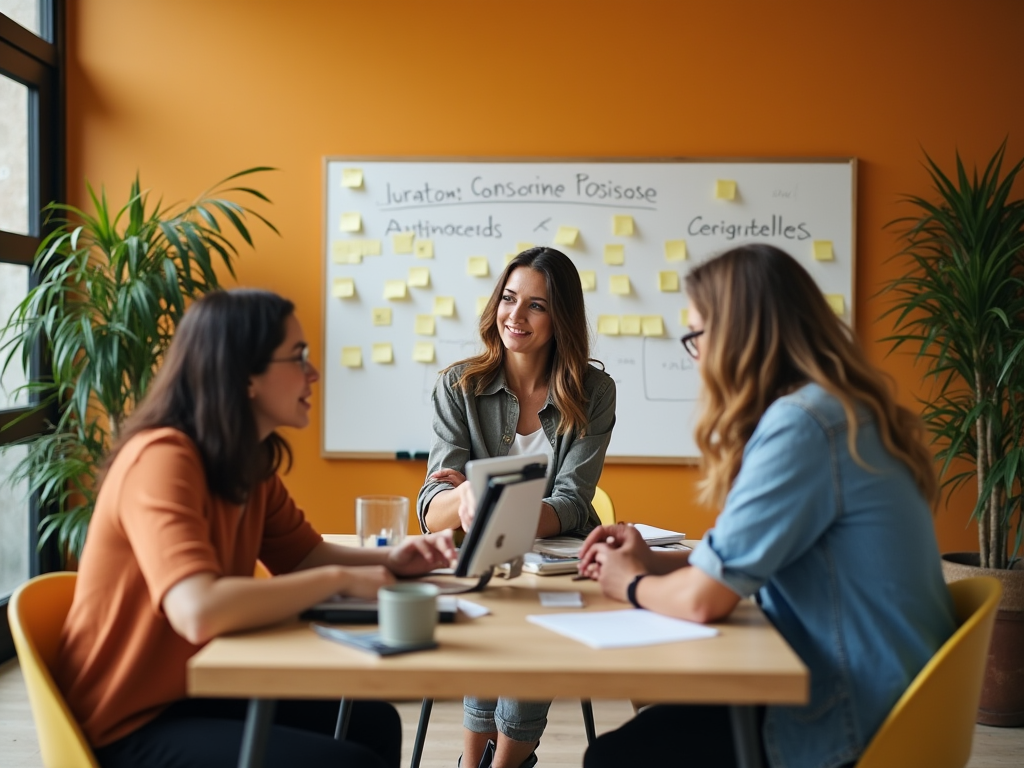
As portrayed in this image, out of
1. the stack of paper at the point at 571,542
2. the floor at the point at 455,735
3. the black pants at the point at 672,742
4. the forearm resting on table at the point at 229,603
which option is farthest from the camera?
the floor at the point at 455,735

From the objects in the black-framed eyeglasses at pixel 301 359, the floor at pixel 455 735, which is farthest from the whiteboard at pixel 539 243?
the black-framed eyeglasses at pixel 301 359

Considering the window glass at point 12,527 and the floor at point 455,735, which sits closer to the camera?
the floor at point 455,735

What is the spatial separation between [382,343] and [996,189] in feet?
7.91

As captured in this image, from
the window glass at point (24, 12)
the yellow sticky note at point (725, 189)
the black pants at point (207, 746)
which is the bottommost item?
the black pants at point (207, 746)

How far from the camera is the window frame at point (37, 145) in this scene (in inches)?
141

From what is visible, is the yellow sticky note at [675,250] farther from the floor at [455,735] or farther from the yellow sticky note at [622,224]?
the floor at [455,735]

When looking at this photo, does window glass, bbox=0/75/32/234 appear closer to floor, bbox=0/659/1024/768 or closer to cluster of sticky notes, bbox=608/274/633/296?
floor, bbox=0/659/1024/768

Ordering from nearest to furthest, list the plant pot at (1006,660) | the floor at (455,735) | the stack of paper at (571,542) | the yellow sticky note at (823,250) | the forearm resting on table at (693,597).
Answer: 1. the forearm resting on table at (693,597)
2. the stack of paper at (571,542)
3. the floor at (455,735)
4. the plant pot at (1006,660)
5. the yellow sticky note at (823,250)

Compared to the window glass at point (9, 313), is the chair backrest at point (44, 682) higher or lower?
lower

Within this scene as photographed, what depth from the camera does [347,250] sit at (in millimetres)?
3896

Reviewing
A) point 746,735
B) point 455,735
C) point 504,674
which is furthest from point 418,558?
point 455,735

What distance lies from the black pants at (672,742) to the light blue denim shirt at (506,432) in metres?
0.69

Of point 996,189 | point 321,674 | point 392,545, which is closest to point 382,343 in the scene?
point 392,545

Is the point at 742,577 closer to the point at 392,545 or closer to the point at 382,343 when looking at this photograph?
the point at 392,545
